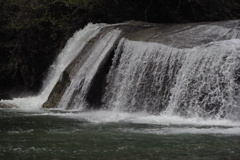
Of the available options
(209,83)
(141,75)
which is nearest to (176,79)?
(209,83)

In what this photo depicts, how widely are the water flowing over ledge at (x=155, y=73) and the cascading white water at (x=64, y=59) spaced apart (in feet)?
0.24

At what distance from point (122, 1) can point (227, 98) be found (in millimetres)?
10230

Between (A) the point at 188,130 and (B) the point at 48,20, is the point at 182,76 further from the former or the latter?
(B) the point at 48,20

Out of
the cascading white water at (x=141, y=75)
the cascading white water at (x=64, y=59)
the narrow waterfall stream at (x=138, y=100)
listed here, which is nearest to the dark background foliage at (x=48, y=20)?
the cascading white water at (x=64, y=59)

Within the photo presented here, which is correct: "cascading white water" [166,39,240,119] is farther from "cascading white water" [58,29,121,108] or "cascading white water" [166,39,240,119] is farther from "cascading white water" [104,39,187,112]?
"cascading white water" [58,29,121,108]

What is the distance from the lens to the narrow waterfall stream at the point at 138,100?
25.0 feet

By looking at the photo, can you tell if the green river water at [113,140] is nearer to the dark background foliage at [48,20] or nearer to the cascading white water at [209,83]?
the cascading white water at [209,83]

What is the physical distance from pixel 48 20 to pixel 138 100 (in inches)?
323

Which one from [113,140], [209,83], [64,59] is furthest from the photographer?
[64,59]

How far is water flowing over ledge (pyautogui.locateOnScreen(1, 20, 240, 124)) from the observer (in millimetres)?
11195

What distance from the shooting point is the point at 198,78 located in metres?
11.6

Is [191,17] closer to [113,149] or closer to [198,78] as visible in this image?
[198,78]

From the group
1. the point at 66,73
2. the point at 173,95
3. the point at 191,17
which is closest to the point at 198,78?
the point at 173,95

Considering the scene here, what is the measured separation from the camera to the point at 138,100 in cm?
1290
